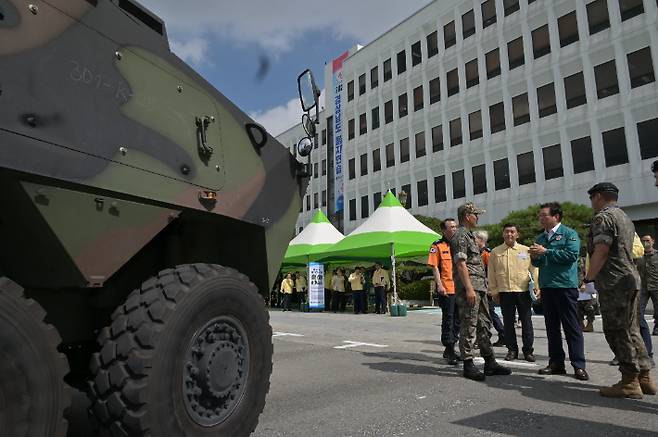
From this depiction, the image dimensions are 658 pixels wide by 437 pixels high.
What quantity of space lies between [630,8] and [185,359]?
90.2 feet

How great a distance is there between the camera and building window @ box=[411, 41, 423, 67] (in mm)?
34656

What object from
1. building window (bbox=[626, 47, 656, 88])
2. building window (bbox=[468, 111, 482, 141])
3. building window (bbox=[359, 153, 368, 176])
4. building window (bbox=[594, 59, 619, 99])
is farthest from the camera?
building window (bbox=[359, 153, 368, 176])

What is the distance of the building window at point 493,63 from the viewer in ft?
95.7

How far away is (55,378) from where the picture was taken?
175cm

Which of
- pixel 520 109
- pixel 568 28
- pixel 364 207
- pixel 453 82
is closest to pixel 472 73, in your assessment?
pixel 453 82

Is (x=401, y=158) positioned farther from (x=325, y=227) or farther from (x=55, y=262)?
(x=55, y=262)

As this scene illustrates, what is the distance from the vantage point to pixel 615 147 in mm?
23641

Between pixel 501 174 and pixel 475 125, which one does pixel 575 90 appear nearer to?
pixel 501 174

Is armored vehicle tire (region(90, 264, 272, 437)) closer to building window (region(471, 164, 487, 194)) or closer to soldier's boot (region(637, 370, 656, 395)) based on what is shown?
soldier's boot (region(637, 370, 656, 395))

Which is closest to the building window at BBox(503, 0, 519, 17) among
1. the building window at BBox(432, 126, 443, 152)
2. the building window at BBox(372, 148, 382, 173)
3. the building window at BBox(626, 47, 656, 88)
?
the building window at BBox(626, 47, 656, 88)

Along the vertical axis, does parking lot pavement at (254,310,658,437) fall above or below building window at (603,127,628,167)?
below

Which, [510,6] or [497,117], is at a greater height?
[510,6]

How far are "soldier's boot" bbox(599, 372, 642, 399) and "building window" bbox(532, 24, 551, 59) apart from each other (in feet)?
86.0

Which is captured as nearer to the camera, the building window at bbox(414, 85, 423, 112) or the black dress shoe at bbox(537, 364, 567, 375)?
the black dress shoe at bbox(537, 364, 567, 375)
